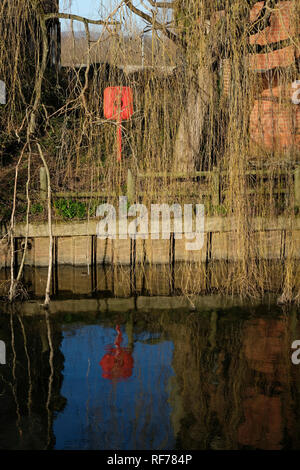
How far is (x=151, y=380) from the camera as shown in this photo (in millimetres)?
5938

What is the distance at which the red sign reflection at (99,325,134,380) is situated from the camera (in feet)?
20.0

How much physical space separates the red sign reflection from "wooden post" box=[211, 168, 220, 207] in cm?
194

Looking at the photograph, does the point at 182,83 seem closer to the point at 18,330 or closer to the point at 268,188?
the point at 268,188

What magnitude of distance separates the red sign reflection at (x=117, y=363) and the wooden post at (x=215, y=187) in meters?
1.94

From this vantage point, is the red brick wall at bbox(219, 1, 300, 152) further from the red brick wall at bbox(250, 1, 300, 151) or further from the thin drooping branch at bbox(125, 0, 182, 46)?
the thin drooping branch at bbox(125, 0, 182, 46)

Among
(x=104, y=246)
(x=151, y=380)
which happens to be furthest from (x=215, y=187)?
(x=104, y=246)

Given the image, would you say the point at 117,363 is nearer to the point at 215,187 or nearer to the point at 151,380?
the point at 151,380

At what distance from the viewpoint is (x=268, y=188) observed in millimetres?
7539

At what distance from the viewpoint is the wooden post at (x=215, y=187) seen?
279 inches

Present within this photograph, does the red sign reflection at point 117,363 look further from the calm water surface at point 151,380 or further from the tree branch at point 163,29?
the tree branch at point 163,29

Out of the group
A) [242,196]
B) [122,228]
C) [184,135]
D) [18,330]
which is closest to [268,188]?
[242,196]

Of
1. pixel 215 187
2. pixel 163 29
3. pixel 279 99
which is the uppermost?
pixel 163 29

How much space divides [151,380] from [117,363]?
61cm

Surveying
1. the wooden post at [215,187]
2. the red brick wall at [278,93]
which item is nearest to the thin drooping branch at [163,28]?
the red brick wall at [278,93]
